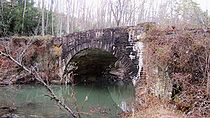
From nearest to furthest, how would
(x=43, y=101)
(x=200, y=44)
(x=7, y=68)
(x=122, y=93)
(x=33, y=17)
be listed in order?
(x=200, y=44) → (x=43, y=101) → (x=7, y=68) → (x=122, y=93) → (x=33, y=17)

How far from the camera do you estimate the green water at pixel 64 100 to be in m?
12.4

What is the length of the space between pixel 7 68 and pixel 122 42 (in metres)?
7.13

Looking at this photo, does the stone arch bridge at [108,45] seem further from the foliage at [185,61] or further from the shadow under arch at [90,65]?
the foliage at [185,61]

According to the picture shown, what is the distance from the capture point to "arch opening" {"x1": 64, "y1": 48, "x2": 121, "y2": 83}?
66.0ft

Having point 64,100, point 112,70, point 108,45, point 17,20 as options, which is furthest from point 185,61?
point 112,70

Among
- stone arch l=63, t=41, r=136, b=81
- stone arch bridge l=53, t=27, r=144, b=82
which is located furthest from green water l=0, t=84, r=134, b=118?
stone arch bridge l=53, t=27, r=144, b=82

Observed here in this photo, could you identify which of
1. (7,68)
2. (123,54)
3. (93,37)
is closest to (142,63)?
(123,54)

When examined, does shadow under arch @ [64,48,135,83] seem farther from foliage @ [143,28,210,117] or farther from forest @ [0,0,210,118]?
foliage @ [143,28,210,117]

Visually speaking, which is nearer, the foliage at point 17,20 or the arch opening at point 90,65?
the arch opening at point 90,65

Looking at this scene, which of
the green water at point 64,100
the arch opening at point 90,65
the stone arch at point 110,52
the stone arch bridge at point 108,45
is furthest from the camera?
the arch opening at point 90,65

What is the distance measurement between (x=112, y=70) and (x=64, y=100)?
15.7m

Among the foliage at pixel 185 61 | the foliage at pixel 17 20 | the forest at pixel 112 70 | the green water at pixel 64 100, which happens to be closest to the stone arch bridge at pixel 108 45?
the forest at pixel 112 70

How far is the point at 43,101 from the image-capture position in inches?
604

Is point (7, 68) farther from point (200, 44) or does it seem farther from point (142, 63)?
point (200, 44)
